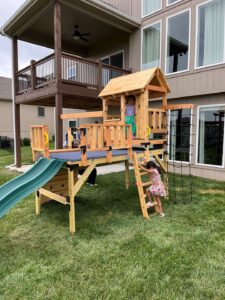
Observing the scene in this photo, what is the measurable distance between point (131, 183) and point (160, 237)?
3.58 meters

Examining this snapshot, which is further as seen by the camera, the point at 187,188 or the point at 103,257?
the point at 187,188

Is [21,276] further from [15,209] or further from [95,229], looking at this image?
[15,209]

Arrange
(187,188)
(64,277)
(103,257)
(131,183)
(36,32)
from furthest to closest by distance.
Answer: (36,32) → (131,183) → (187,188) → (103,257) → (64,277)

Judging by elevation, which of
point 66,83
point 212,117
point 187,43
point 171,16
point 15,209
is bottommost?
point 15,209

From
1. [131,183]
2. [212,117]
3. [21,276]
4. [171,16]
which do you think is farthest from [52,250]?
[171,16]

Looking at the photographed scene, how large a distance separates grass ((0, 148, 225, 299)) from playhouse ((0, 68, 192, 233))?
16.6 inches

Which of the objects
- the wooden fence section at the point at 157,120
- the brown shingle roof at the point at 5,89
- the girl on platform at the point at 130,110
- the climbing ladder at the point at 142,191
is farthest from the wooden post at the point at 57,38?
the brown shingle roof at the point at 5,89

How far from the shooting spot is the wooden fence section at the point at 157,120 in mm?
5535

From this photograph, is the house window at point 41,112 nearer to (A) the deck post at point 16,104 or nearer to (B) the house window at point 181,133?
(A) the deck post at point 16,104

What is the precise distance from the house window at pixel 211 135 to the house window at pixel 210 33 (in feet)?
5.04

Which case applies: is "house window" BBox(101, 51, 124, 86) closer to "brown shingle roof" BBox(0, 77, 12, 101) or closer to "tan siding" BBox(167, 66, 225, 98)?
"tan siding" BBox(167, 66, 225, 98)

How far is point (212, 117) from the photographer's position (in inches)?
303

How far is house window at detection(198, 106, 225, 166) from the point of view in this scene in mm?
7492

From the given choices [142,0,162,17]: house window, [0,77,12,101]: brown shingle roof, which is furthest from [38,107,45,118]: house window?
[142,0,162,17]: house window
